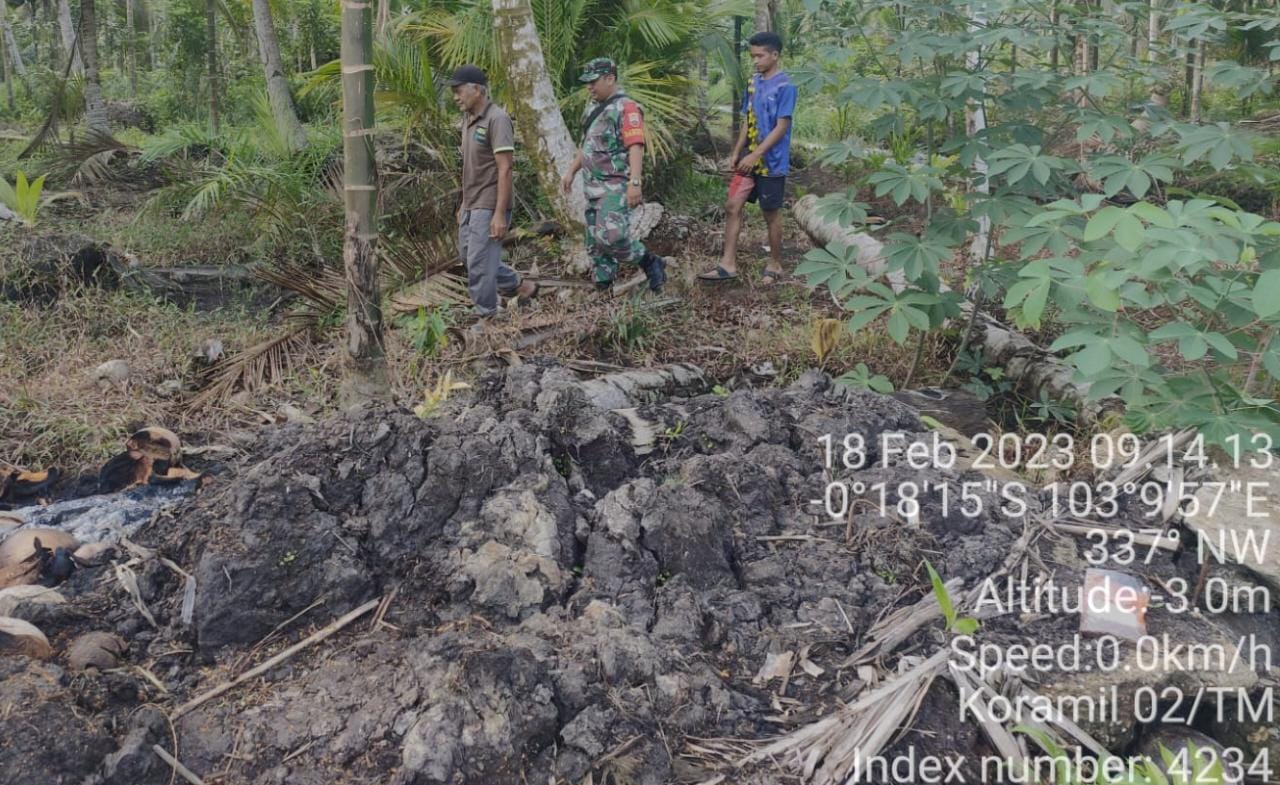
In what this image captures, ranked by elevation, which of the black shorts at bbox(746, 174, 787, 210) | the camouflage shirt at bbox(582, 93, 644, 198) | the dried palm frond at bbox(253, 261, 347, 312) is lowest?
the dried palm frond at bbox(253, 261, 347, 312)

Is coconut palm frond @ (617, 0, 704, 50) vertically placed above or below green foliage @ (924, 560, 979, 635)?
above

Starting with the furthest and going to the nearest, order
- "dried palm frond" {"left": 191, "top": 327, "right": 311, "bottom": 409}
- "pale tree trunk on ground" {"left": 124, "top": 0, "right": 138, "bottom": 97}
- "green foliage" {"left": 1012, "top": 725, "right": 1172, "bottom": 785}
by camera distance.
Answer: "pale tree trunk on ground" {"left": 124, "top": 0, "right": 138, "bottom": 97} < "dried palm frond" {"left": 191, "top": 327, "right": 311, "bottom": 409} < "green foliage" {"left": 1012, "top": 725, "right": 1172, "bottom": 785}

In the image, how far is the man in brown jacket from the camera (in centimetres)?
528

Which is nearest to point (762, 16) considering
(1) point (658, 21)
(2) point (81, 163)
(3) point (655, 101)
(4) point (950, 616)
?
(1) point (658, 21)

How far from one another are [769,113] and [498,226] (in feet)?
6.18

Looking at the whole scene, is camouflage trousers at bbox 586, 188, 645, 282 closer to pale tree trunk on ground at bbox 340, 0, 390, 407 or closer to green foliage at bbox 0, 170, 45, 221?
pale tree trunk on ground at bbox 340, 0, 390, 407

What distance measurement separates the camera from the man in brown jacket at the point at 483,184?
5277 mm

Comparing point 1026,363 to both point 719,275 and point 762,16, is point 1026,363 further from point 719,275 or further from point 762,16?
point 762,16

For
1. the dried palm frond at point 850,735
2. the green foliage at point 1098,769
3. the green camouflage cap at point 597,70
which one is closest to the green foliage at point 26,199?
the green camouflage cap at point 597,70

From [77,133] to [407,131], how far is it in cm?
500

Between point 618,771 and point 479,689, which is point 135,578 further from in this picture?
point 618,771

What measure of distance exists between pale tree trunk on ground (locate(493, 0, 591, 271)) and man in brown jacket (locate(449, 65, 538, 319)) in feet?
2.78

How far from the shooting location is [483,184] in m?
5.51

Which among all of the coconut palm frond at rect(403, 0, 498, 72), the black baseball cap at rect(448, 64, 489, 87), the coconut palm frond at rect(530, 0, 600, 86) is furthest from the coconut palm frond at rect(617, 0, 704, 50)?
the black baseball cap at rect(448, 64, 489, 87)
